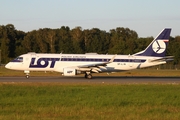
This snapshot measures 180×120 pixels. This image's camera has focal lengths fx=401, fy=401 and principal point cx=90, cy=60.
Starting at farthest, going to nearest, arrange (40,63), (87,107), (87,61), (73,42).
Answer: (73,42) < (87,61) < (40,63) < (87,107)

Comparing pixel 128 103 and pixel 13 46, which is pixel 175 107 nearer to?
pixel 128 103

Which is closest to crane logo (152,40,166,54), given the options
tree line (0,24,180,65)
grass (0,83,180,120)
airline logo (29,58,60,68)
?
airline logo (29,58,60,68)

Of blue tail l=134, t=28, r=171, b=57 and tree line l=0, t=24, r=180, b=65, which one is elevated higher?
tree line l=0, t=24, r=180, b=65

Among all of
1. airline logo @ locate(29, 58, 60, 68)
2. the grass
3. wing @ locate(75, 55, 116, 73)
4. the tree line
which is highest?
the tree line

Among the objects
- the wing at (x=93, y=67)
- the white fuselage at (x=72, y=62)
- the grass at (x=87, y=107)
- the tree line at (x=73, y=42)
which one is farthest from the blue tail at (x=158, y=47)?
the tree line at (x=73, y=42)

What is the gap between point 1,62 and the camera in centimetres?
9919

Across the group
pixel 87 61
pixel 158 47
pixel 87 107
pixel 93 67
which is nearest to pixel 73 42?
pixel 158 47

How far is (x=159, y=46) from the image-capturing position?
47812mm

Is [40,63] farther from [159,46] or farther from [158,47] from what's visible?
[159,46]

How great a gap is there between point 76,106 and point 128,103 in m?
2.65

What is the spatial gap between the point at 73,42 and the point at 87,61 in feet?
210

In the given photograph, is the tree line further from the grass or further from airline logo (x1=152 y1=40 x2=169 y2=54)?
the grass

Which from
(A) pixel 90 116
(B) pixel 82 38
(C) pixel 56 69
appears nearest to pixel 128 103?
(A) pixel 90 116

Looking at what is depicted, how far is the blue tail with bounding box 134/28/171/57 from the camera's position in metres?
47.7
